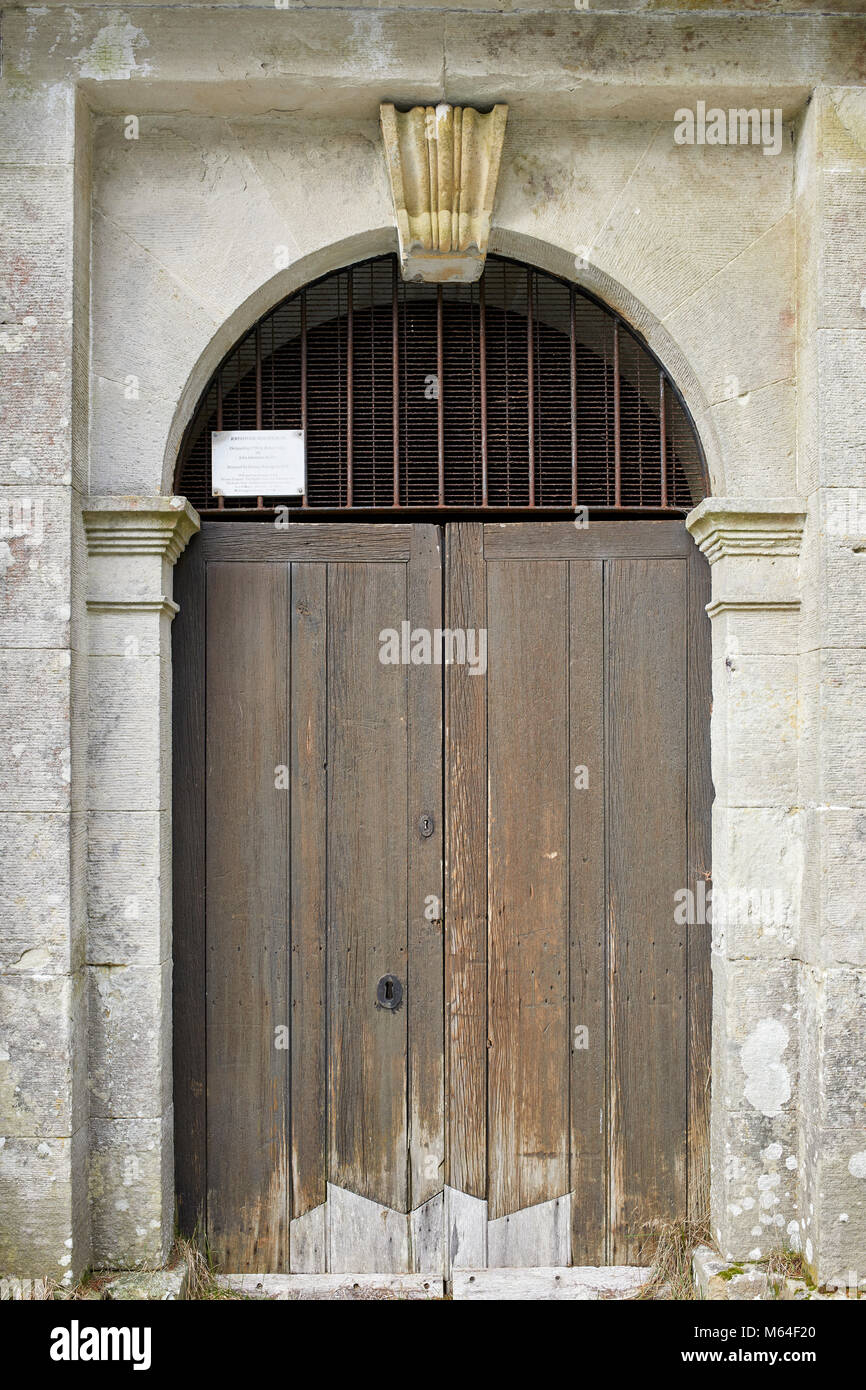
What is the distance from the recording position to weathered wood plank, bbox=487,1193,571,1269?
312 centimetres

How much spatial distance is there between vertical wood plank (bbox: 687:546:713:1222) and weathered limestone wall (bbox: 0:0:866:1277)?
0.07 metres

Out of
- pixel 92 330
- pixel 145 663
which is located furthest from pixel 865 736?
pixel 92 330

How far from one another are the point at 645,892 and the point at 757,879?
0.34 metres

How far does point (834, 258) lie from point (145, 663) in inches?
91.1

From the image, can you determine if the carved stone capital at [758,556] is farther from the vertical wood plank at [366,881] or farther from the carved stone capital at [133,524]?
the carved stone capital at [133,524]

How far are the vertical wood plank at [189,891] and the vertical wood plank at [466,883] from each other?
2.52 feet

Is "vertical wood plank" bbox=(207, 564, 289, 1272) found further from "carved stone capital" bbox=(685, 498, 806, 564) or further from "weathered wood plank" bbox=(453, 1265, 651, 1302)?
"carved stone capital" bbox=(685, 498, 806, 564)

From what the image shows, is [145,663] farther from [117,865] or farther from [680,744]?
[680,744]

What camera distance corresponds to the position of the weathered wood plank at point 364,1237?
10.2ft

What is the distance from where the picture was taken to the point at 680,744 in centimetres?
318

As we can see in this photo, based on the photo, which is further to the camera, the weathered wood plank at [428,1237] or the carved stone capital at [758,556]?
the weathered wood plank at [428,1237]

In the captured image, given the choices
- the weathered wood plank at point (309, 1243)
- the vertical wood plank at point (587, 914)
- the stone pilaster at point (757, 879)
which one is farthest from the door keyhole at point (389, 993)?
the stone pilaster at point (757, 879)

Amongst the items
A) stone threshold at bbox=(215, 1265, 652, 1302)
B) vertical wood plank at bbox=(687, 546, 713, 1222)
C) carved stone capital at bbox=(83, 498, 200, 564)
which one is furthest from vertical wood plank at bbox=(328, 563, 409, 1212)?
vertical wood plank at bbox=(687, 546, 713, 1222)

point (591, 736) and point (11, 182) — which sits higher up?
point (11, 182)
